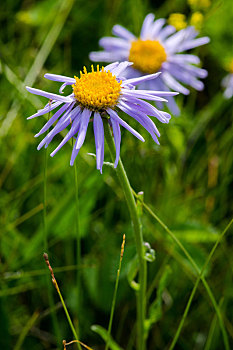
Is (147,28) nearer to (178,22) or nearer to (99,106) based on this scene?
(178,22)

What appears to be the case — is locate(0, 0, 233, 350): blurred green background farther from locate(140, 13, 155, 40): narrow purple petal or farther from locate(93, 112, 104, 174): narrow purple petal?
locate(93, 112, 104, 174): narrow purple petal

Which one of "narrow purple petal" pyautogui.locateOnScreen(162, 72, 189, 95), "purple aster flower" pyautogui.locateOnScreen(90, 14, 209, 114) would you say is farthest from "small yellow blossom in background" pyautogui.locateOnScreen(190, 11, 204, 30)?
"narrow purple petal" pyautogui.locateOnScreen(162, 72, 189, 95)

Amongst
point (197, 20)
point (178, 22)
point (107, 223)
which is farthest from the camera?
point (178, 22)

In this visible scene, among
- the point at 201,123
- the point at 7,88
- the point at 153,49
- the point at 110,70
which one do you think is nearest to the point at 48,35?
the point at 7,88

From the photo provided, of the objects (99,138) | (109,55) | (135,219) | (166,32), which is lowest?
(135,219)

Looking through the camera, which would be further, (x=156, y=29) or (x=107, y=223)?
(x=156, y=29)

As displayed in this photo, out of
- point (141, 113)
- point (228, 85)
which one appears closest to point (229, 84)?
point (228, 85)

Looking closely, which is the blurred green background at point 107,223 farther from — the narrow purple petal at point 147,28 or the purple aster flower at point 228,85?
the narrow purple petal at point 147,28
